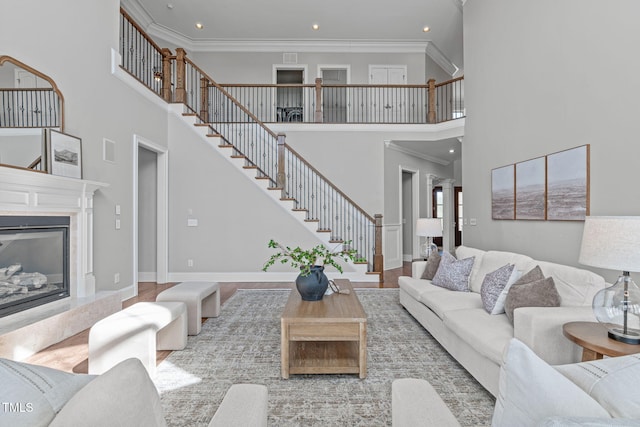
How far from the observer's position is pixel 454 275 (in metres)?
3.57

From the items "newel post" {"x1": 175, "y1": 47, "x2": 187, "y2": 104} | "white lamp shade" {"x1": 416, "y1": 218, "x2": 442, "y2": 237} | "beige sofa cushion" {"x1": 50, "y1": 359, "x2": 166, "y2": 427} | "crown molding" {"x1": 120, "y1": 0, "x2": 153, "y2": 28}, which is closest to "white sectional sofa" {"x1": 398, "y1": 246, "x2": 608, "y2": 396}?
"white lamp shade" {"x1": 416, "y1": 218, "x2": 442, "y2": 237}

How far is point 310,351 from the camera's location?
2766 mm

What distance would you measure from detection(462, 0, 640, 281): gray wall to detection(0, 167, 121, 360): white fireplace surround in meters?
4.89

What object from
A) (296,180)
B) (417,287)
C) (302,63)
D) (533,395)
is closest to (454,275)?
(417,287)

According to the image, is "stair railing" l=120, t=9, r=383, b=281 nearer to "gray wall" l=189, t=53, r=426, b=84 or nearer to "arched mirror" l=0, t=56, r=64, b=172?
"gray wall" l=189, t=53, r=426, b=84

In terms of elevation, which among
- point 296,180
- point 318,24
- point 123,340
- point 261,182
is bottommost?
point 123,340

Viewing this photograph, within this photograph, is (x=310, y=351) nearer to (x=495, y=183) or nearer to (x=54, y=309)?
(x=54, y=309)

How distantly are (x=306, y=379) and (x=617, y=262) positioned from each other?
6.65 ft

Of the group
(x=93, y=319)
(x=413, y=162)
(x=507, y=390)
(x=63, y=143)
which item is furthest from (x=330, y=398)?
(x=413, y=162)

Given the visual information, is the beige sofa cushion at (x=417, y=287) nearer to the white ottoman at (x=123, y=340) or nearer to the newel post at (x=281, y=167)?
the white ottoman at (x=123, y=340)

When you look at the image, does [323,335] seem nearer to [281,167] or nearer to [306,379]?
[306,379]

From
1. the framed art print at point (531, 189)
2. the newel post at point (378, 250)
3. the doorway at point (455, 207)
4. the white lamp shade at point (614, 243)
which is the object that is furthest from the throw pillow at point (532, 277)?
the doorway at point (455, 207)

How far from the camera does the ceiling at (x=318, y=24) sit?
667 centimetres

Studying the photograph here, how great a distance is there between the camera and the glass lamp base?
1.70 m
